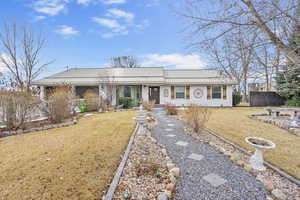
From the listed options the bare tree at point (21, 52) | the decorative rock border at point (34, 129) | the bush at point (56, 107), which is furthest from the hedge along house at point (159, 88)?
the decorative rock border at point (34, 129)

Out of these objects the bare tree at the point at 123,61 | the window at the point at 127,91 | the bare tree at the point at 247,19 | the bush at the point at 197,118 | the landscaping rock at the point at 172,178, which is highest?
the bare tree at the point at 123,61

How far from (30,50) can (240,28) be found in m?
14.5

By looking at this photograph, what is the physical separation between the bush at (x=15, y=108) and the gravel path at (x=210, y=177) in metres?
5.96

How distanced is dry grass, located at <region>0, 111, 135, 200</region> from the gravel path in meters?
1.32

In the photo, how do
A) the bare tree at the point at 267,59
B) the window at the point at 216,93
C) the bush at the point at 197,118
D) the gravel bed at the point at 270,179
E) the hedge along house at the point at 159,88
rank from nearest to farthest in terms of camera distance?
the gravel bed at the point at 270,179, the bare tree at the point at 267,59, the bush at the point at 197,118, the hedge along house at the point at 159,88, the window at the point at 216,93

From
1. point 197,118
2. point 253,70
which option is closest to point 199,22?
point 253,70

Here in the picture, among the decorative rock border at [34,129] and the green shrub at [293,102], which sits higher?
the green shrub at [293,102]

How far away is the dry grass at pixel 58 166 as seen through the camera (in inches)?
75.5

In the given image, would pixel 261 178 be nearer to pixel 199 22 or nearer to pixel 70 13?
pixel 199 22

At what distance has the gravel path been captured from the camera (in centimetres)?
189

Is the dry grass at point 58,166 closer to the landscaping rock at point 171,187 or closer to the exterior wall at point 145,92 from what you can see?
the landscaping rock at point 171,187

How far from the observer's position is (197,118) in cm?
473

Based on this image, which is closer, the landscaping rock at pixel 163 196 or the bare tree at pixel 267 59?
the landscaping rock at pixel 163 196

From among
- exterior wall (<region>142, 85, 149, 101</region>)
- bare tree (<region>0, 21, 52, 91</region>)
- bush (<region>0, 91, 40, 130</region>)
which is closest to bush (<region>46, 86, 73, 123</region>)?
bush (<region>0, 91, 40, 130</region>)
